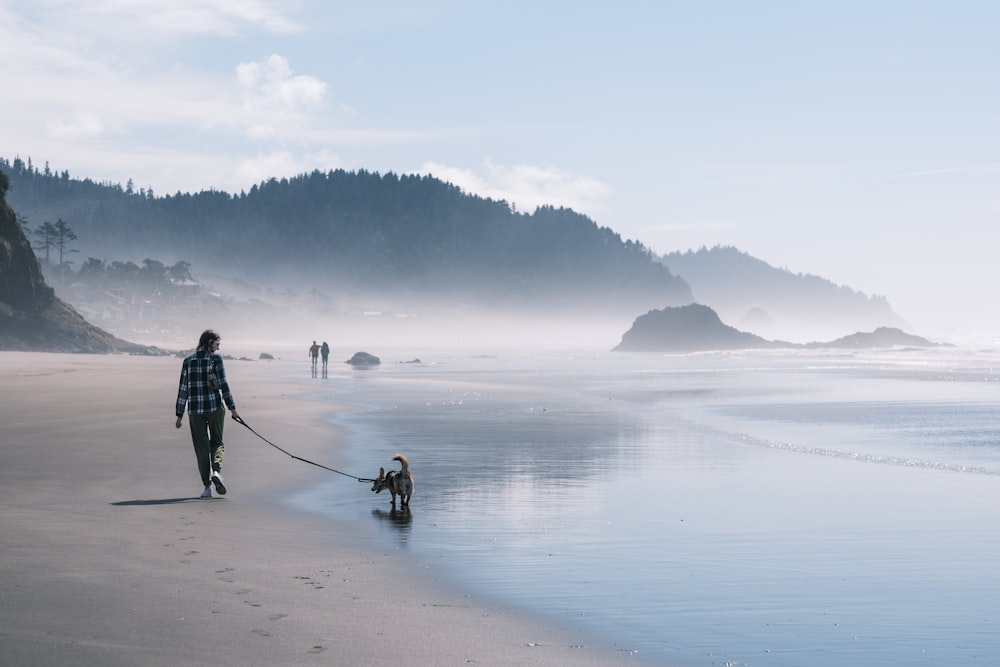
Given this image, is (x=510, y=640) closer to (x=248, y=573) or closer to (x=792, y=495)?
(x=248, y=573)

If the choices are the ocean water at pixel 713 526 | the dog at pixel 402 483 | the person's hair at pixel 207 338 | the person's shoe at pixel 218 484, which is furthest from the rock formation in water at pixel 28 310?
the dog at pixel 402 483

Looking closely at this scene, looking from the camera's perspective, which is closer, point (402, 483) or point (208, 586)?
point (208, 586)

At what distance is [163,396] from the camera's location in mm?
34469

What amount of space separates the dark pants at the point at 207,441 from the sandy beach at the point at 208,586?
425 mm

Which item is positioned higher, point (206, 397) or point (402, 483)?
point (206, 397)

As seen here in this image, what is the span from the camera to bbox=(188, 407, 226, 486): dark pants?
14078 millimetres

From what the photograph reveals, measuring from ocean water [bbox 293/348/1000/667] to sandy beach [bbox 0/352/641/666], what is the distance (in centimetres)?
61

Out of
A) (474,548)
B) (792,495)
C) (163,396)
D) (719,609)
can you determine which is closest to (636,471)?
(792,495)

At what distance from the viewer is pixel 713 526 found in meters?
12.4

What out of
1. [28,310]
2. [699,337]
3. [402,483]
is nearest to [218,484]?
[402,483]

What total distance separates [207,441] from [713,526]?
6.76m

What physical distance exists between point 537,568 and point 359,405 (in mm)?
25039

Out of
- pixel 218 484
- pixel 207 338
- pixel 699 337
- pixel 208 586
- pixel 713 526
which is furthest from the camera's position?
pixel 699 337

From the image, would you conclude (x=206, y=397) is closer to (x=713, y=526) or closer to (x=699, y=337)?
(x=713, y=526)
